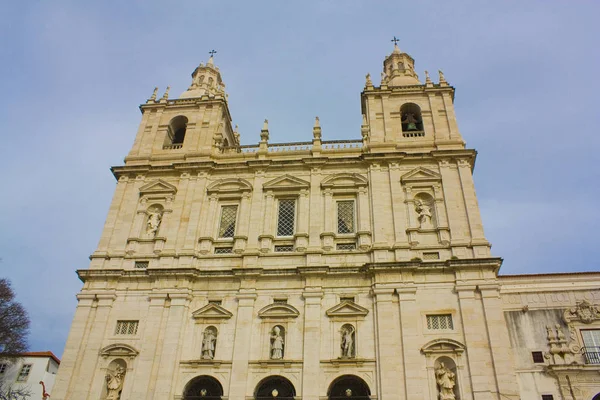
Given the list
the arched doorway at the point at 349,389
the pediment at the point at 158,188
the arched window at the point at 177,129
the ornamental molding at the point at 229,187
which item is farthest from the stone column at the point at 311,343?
the arched window at the point at 177,129

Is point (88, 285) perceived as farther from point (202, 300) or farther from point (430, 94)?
point (430, 94)

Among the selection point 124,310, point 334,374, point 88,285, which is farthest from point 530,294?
point 88,285

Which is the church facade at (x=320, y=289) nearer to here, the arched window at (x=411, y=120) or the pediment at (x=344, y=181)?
the pediment at (x=344, y=181)

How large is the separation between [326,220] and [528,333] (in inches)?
397

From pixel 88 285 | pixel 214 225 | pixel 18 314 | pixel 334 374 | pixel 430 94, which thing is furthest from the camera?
pixel 18 314

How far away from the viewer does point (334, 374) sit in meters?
19.3

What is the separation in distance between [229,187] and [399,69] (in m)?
15.2

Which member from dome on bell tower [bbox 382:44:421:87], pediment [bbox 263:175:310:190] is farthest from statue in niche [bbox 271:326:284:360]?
dome on bell tower [bbox 382:44:421:87]

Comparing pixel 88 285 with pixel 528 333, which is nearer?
pixel 528 333

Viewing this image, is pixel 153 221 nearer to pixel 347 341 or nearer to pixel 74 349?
pixel 74 349

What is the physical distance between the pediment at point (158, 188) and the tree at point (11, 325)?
13885mm

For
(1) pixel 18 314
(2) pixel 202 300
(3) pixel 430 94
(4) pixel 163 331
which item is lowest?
(4) pixel 163 331

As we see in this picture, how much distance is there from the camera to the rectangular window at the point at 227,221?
24475 millimetres

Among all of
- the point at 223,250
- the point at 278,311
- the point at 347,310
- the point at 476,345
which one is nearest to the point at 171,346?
the point at 278,311
